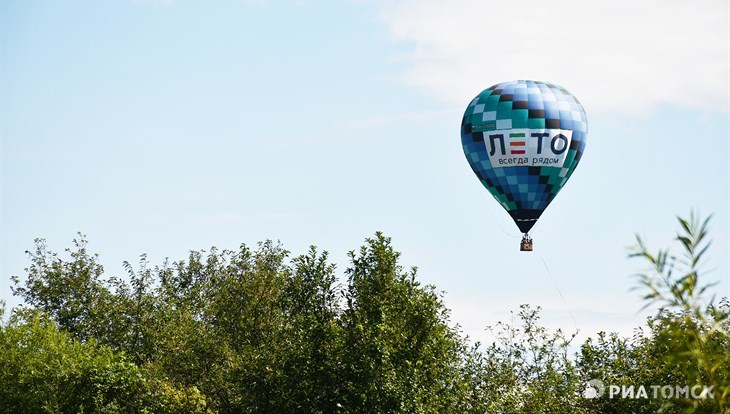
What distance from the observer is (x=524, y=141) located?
2286 inches

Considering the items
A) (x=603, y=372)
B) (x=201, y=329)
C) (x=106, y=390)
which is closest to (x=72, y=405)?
(x=106, y=390)

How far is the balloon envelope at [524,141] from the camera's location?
58156 millimetres

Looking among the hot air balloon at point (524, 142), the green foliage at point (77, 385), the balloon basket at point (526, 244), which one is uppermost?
the hot air balloon at point (524, 142)

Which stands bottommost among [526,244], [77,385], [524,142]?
[77,385]

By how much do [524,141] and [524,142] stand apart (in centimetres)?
6

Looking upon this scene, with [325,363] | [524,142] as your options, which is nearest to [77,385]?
[325,363]

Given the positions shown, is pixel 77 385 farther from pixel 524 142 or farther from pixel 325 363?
pixel 524 142

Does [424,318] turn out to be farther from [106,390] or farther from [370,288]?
[106,390]

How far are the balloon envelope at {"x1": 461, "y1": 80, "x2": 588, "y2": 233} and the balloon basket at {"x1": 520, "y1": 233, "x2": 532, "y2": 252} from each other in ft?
1.99

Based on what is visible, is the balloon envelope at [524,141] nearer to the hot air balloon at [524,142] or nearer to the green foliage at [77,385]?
the hot air balloon at [524,142]

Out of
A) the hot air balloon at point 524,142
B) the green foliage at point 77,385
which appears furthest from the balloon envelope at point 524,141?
the green foliage at point 77,385

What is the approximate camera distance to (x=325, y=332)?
4181 cm

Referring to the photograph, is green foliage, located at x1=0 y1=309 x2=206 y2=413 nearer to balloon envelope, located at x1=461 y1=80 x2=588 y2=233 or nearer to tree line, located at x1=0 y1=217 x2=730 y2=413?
tree line, located at x1=0 y1=217 x2=730 y2=413

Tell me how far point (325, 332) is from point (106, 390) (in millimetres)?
11931
